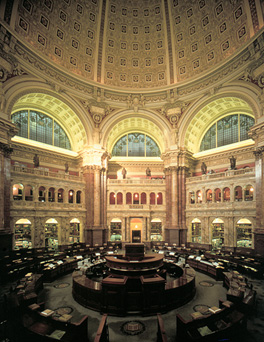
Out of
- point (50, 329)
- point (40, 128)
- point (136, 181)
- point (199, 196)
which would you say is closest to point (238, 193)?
point (199, 196)

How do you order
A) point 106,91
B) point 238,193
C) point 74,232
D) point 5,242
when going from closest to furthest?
point 5,242, point 238,193, point 74,232, point 106,91

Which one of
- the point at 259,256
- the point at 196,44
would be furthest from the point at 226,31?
the point at 259,256

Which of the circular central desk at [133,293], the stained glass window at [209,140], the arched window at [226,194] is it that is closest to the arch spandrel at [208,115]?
the stained glass window at [209,140]

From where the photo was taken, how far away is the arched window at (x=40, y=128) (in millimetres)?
29125

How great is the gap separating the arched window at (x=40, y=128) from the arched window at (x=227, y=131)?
2216 cm

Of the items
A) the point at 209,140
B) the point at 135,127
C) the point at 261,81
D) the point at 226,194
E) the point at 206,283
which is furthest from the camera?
the point at 135,127

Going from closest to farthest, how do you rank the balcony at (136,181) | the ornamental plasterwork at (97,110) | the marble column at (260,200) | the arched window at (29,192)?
the marble column at (260,200)
the arched window at (29,192)
the ornamental plasterwork at (97,110)
the balcony at (136,181)


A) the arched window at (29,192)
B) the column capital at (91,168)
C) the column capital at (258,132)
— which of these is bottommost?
the arched window at (29,192)

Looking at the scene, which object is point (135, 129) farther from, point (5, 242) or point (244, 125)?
point (5, 242)

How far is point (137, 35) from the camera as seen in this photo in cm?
3153

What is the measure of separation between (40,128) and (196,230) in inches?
1045

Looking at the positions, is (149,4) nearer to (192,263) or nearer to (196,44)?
(196,44)

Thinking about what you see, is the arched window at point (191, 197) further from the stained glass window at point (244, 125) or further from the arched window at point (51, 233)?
the arched window at point (51, 233)

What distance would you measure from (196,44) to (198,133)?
12427 millimetres
